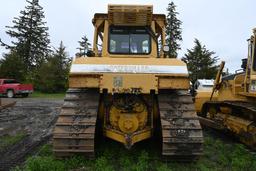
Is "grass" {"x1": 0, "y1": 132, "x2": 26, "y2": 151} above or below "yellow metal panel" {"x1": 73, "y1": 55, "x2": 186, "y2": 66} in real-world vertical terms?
below

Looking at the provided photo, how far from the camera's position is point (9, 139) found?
1019 centimetres

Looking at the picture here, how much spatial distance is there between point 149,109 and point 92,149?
1.46 m

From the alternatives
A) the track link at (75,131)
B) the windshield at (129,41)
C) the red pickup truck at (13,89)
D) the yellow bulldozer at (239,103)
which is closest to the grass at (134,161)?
the track link at (75,131)

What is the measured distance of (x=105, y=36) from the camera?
9172mm

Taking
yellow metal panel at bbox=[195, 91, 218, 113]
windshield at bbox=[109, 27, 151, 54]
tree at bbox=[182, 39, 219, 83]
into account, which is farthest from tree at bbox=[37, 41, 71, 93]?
windshield at bbox=[109, 27, 151, 54]

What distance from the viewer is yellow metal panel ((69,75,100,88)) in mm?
7395

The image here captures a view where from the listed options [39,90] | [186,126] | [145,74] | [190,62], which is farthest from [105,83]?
[190,62]

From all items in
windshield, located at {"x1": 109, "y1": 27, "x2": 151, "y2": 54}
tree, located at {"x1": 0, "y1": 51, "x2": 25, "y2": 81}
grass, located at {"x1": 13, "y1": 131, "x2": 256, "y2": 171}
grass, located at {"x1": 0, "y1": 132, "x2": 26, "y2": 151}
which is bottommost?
grass, located at {"x1": 13, "y1": 131, "x2": 256, "y2": 171}

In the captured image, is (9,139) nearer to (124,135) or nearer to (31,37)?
(124,135)

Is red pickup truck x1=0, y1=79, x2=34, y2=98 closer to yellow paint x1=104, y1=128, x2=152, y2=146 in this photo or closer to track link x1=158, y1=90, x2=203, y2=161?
yellow paint x1=104, y1=128, x2=152, y2=146

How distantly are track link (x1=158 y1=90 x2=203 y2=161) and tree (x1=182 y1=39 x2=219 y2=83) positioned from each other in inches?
1525

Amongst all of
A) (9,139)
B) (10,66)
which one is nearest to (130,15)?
(9,139)

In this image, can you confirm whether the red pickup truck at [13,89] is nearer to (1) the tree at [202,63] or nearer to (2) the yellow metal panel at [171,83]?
(1) the tree at [202,63]

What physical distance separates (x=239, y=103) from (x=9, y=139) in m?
5.83
